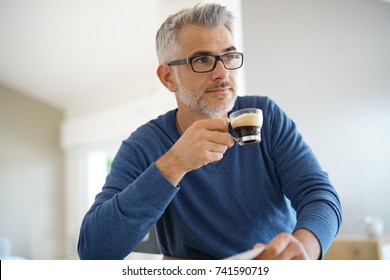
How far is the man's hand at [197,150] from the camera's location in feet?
2.66

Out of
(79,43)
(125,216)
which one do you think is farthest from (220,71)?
(79,43)

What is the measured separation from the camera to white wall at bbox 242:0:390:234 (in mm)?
2121

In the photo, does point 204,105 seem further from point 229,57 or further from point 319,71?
point 319,71

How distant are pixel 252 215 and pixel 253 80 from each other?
3.92 feet

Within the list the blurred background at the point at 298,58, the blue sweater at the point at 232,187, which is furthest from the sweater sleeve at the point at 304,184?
the blurred background at the point at 298,58

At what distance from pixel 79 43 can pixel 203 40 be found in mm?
1643

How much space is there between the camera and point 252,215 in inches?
40.9

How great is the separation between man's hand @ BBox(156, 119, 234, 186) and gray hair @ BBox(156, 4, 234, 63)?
408 mm

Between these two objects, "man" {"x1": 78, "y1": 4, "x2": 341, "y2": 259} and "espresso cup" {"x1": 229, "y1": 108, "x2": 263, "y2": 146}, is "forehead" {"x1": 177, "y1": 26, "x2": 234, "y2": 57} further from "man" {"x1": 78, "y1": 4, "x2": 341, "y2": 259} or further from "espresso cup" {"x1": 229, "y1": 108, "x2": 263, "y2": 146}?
"espresso cup" {"x1": 229, "y1": 108, "x2": 263, "y2": 146}

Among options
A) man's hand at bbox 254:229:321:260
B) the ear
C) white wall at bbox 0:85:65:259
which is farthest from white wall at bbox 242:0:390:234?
white wall at bbox 0:85:65:259

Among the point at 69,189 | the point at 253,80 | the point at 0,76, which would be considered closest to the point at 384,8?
the point at 253,80
